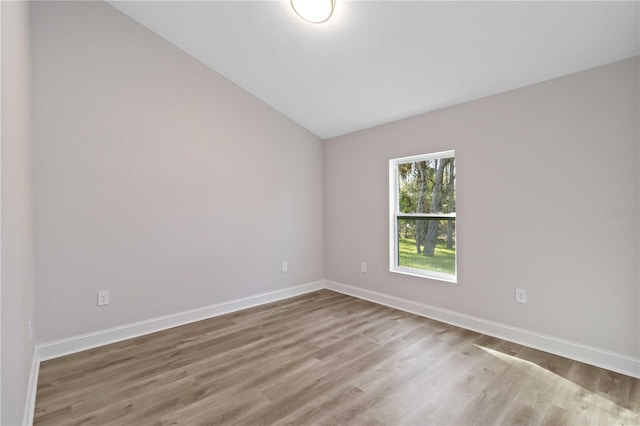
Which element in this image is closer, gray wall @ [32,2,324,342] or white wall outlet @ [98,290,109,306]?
gray wall @ [32,2,324,342]

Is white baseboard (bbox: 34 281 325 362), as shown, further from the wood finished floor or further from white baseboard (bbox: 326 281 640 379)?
white baseboard (bbox: 326 281 640 379)

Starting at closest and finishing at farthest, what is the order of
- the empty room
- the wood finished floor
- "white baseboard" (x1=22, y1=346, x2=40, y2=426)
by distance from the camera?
1. "white baseboard" (x1=22, y1=346, x2=40, y2=426)
2. the wood finished floor
3. the empty room

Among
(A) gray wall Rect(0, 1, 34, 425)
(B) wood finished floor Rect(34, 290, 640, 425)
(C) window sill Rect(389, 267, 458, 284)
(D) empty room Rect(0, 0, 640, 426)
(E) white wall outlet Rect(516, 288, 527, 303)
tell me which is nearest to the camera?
(A) gray wall Rect(0, 1, 34, 425)

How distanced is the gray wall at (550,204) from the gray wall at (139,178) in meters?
2.00

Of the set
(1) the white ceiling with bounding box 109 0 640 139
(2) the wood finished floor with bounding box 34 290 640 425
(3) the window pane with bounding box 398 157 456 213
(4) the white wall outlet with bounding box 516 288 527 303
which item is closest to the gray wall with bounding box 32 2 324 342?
(1) the white ceiling with bounding box 109 0 640 139

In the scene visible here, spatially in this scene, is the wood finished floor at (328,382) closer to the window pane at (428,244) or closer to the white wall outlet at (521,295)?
the white wall outlet at (521,295)

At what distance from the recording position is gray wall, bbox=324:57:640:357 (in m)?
2.18

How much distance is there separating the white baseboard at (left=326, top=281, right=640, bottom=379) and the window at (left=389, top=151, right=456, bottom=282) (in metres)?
0.37

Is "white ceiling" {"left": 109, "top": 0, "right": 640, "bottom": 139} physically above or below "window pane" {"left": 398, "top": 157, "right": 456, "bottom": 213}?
above

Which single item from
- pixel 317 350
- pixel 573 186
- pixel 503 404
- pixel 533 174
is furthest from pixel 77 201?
pixel 573 186

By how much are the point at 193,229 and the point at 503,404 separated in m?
3.07

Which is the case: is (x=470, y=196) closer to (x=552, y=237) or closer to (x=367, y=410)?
(x=552, y=237)

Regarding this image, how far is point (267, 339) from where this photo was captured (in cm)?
279

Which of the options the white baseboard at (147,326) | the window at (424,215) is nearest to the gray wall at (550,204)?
the window at (424,215)
